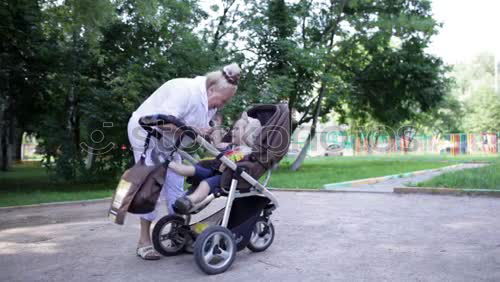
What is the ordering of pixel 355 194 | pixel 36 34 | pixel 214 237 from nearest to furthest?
pixel 214 237 → pixel 355 194 → pixel 36 34

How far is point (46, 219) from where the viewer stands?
22.6 feet

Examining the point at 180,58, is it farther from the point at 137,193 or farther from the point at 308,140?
the point at 308,140

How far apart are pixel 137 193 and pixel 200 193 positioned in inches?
20.7

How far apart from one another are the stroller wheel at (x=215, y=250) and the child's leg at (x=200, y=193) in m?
0.29

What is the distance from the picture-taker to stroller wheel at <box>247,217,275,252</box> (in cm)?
436

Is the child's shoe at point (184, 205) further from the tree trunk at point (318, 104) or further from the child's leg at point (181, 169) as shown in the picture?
the tree trunk at point (318, 104)

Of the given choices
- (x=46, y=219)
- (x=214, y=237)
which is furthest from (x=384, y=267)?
(x=46, y=219)

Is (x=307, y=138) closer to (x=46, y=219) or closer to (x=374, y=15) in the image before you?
(x=374, y=15)

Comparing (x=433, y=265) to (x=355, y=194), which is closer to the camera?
(x=433, y=265)

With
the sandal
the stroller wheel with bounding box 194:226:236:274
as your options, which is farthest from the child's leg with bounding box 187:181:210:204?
the sandal

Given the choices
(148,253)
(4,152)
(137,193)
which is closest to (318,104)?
(4,152)

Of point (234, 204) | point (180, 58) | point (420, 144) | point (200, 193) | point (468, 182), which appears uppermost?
point (180, 58)

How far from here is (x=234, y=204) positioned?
4.26 m

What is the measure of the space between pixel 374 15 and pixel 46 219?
56.1 feet
